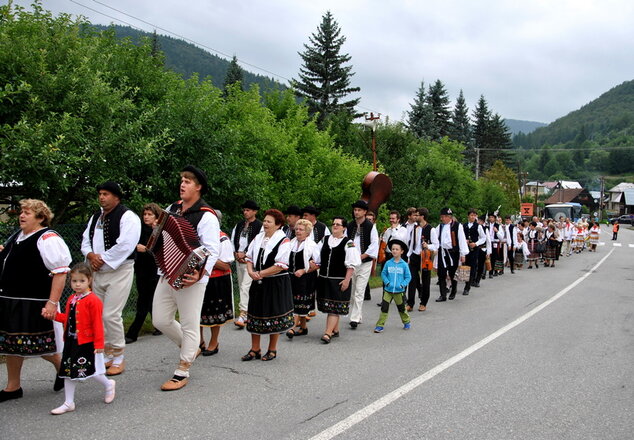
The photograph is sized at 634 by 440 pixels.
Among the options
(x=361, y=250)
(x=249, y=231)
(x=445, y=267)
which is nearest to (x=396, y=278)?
(x=361, y=250)

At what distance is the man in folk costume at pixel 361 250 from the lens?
874 cm

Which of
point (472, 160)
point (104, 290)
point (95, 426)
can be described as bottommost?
point (95, 426)

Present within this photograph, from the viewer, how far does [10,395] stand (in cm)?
488

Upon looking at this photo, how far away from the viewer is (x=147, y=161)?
Answer: 9.30 metres

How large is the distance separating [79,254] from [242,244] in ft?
8.29

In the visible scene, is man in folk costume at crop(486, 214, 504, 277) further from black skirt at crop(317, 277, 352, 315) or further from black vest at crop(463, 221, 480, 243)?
black skirt at crop(317, 277, 352, 315)

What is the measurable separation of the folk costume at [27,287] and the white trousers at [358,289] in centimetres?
489

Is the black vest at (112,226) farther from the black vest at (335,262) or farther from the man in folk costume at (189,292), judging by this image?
the black vest at (335,262)

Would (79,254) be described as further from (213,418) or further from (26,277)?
(213,418)

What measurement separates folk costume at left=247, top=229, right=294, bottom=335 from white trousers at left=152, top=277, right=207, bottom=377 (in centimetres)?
104

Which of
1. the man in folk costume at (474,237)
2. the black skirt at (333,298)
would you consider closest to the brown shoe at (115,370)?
the black skirt at (333,298)

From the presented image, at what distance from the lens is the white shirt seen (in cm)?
564

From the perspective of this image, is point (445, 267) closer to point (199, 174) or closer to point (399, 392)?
point (399, 392)

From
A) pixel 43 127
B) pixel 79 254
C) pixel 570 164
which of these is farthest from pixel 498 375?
pixel 570 164
